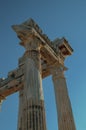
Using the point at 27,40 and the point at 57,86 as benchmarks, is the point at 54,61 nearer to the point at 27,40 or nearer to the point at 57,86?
the point at 57,86

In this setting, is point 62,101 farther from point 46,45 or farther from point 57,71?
point 46,45

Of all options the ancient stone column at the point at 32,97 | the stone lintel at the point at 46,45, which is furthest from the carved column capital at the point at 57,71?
the ancient stone column at the point at 32,97

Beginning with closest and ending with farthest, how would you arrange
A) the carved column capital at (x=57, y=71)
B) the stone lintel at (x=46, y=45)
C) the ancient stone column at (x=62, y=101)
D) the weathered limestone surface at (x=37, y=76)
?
the weathered limestone surface at (x=37, y=76), the ancient stone column at (x=62, y=101), the stone lintel at (x=46, y=45), the carved column capital at (x=57, y=71)

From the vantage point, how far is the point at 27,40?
76.2 ft

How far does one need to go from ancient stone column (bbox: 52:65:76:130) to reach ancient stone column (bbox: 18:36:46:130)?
5674 millimetres

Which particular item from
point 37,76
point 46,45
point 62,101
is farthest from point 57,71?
point 37,76

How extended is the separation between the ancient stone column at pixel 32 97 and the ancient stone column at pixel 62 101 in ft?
18.6

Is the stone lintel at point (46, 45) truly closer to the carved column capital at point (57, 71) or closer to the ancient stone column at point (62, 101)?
the carved column capital at point (57, 71)

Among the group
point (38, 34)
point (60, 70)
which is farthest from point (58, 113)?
point (38, 34)

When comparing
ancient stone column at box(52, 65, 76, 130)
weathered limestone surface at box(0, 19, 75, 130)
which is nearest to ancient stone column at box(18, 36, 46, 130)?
weathered limestone surface at box(0, 19, 75, 130)

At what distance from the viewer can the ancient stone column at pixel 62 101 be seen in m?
22.0

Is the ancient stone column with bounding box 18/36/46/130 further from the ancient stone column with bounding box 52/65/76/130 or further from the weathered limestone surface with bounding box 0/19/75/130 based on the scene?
the ancient stone column with bounding box 52/65/76/130

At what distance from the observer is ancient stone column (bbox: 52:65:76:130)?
72.3 feet

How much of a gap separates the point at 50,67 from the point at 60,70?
1.59 meters
